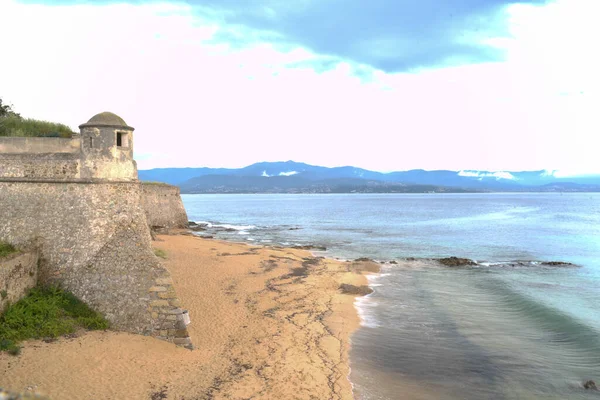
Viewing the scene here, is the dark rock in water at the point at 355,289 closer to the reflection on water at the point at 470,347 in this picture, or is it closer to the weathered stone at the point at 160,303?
the reflection on water at the point at 470,347

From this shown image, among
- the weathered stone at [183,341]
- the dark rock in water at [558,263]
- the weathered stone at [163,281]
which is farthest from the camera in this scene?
the dark rock in water at [558,263]

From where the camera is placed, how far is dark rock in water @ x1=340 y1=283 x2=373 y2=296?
84.1 feet

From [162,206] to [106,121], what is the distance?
37.0 metres

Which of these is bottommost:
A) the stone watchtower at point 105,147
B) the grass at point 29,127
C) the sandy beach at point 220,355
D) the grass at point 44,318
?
the sandy beach at point 220,355

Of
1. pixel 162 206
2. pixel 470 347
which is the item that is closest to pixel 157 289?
pixel 470 347

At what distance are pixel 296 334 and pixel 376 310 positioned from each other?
21.4ft

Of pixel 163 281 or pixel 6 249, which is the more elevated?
pixel 6 249

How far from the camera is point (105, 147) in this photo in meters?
15.5

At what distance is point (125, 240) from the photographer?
15.3 m

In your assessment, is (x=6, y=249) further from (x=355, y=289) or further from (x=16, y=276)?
(x=355, y=289)

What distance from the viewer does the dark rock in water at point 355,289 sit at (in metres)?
25.6

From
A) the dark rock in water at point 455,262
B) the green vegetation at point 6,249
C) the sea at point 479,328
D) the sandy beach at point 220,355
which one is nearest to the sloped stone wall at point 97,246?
the green vegetation at point 6,249

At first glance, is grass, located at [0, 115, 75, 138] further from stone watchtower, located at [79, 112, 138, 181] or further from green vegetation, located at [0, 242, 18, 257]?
green vegetation, located at [0, 242, 18, 257]

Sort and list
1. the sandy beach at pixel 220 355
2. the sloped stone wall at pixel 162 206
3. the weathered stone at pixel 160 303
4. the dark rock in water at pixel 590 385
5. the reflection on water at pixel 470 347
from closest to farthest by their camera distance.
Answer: the sandy beach at pixel 220 355 → the reflection on water at pixel 470 347 → the dark rock in water at pixel 590 385 → the weathered stone at pixel 160 303 → the sloped stone wall at pixel 162 206
